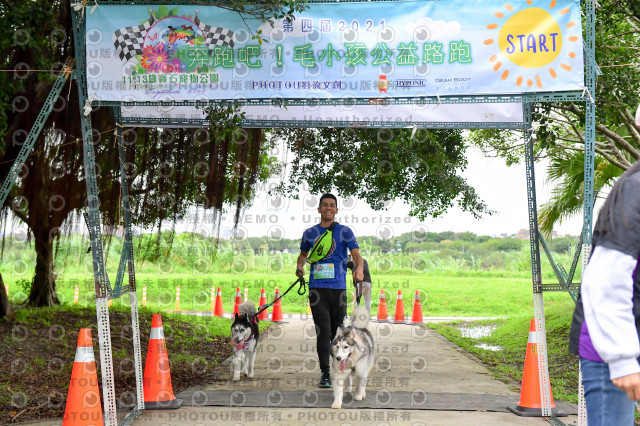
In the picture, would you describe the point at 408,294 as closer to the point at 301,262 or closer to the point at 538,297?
the point at 301,262

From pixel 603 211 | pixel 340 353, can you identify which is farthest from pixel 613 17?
pixel 603 211

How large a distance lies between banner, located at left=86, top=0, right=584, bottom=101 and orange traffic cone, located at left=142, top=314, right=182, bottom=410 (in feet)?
8.34

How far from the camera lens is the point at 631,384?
231 centimetres

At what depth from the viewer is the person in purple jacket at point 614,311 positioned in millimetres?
2330

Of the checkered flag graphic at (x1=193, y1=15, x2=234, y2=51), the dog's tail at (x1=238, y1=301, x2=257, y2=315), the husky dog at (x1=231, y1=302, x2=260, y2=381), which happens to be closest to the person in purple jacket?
the checkered flag graphic at (x1=193, y1=15, x2=234, y2=51)

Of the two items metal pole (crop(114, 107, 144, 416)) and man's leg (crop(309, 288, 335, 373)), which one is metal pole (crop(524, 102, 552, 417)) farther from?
metal pole (crop(114, 107, 144, 416))

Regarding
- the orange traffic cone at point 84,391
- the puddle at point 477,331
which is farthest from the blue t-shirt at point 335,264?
the puddle at point 477,331


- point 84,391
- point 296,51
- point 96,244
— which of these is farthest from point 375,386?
point 296,51

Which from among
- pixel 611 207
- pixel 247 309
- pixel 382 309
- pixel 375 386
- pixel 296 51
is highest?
pixel 296 51

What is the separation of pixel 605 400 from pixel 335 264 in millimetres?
5046

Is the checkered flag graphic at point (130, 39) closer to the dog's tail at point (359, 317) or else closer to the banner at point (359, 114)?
the banner at point (359, 114)

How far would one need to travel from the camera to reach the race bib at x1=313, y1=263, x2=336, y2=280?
293 inches

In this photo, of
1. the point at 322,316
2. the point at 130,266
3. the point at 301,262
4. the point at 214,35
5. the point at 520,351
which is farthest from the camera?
the point at 520,351

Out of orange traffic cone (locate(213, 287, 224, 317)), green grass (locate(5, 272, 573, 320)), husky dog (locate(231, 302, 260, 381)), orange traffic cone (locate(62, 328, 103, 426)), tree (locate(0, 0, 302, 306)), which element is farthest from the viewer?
green grass (locate(5, 272, 573, 320))
